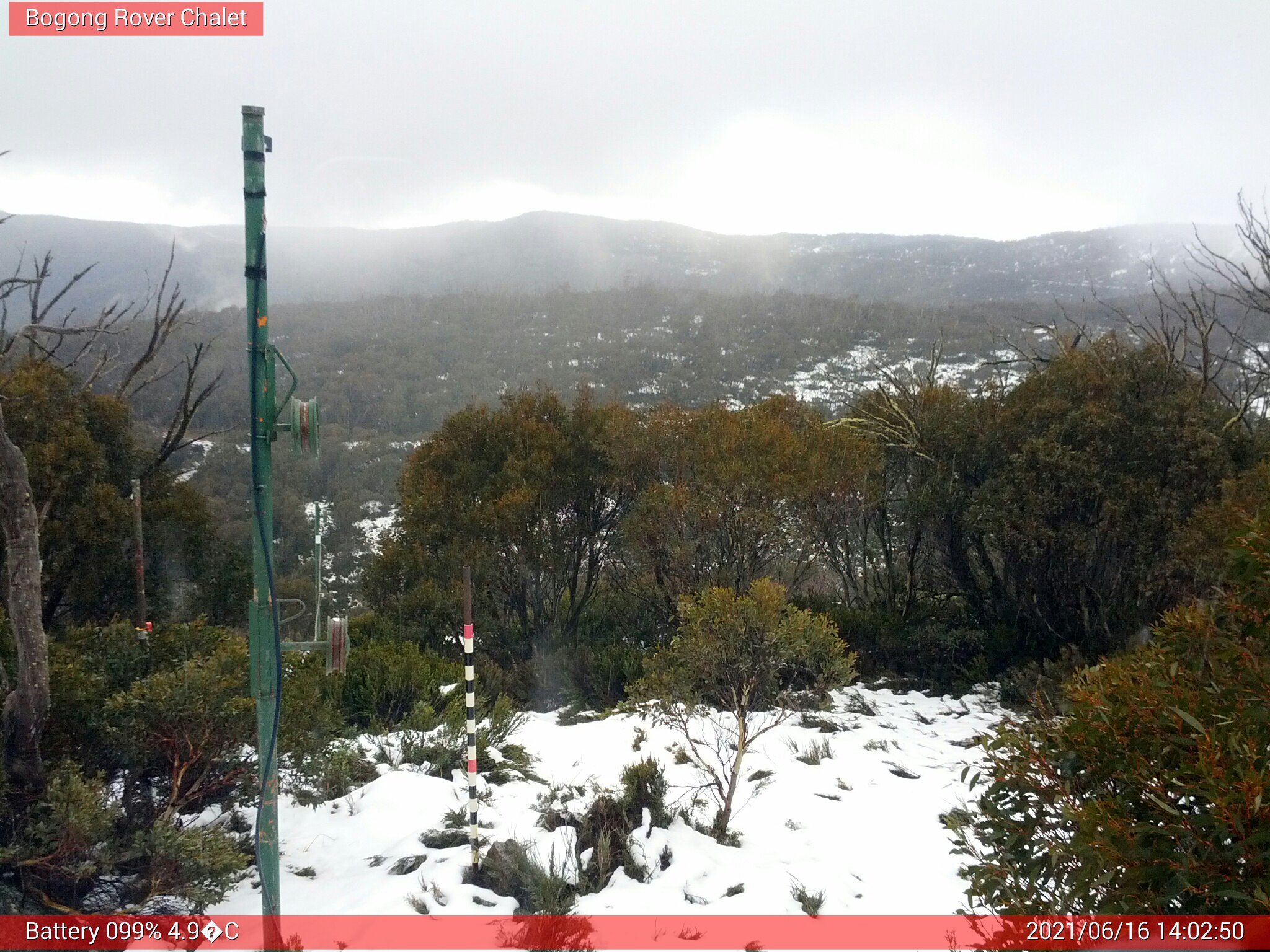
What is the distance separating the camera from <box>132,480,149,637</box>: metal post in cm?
815

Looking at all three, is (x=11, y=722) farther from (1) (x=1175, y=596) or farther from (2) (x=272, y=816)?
(1) (x=1175, y=596)

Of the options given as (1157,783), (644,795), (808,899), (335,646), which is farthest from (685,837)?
(1157,783)

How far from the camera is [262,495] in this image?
3.15 meters

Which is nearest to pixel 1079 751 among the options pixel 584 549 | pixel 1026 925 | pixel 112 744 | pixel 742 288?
pixel 1026 925

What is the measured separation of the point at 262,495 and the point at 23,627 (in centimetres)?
160

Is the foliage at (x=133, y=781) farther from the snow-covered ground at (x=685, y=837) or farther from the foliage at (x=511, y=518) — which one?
the foliage at (x=511, y=518)

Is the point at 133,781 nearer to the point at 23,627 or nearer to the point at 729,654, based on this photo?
the point at 23,627

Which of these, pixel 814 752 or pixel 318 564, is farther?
pixel 814 752

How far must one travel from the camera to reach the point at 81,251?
21375mm

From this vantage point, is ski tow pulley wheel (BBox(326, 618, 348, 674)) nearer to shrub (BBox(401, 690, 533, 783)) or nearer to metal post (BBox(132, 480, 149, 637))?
shrub (BBox(401, 690, 533, 783))

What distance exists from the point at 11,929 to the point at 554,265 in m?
75.8

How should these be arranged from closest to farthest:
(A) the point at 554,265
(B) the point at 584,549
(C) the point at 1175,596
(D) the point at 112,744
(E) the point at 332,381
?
(D) the point at 112,744
(C) the point at 1175,596
(B) the point at 584,549
(E) the point at 332,381
(A) the point at 554,265

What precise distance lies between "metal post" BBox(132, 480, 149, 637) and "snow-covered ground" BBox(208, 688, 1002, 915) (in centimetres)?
356

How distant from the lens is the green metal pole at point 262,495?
3031 millimetres
